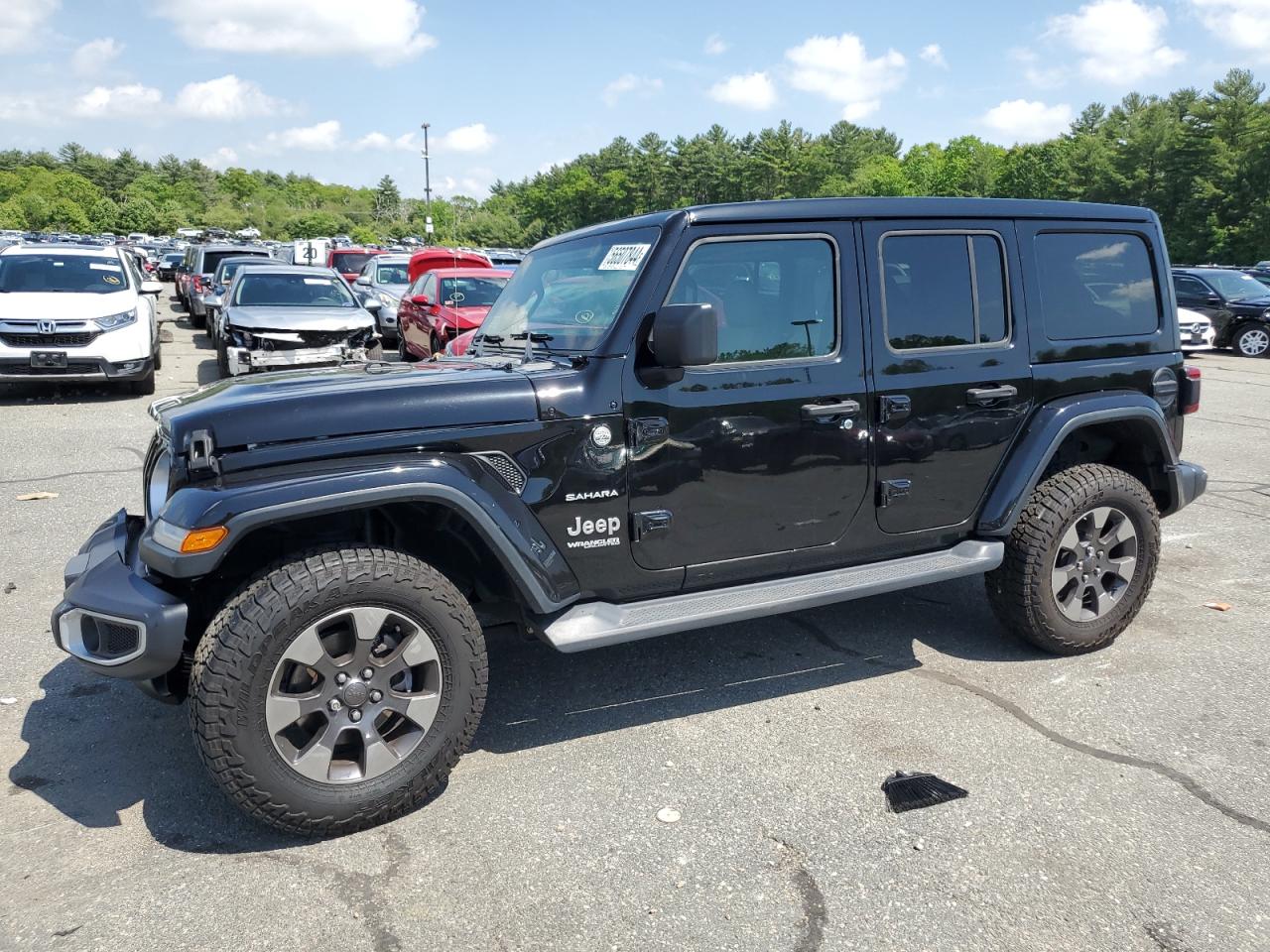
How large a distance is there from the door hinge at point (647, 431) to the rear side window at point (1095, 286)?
1.96 m

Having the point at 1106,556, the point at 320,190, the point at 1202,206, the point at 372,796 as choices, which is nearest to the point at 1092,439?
the point at 1106,556

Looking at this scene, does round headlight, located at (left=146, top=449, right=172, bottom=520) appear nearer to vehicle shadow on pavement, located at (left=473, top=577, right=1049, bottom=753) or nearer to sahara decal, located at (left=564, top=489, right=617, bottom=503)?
sahara decal, located at (left=564, top=489, right=617, bottom=503)

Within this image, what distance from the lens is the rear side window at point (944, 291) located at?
151 inches

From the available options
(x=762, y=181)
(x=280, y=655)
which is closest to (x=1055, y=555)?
(x=280, y=655)

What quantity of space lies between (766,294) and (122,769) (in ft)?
9.60

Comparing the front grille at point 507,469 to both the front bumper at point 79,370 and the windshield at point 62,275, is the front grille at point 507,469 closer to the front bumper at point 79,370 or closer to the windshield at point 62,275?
the front bumper at point 79,370

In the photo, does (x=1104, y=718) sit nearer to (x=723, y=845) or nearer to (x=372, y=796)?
(x=723, y=845)

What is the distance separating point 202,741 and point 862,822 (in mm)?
2052

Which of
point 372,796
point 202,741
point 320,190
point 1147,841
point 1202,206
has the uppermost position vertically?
point 320,190

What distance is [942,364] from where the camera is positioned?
153 inches

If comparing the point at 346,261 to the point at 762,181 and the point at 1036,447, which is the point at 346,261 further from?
the point at 762,181

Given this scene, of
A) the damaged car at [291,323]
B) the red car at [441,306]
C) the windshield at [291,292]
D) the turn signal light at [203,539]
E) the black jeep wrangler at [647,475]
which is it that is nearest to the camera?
the turn signal light at [203,539]

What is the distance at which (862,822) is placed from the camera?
303 centimetres

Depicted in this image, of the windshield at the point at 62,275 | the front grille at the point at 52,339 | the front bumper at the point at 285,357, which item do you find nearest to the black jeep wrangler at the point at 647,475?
the front bumper at the point at 285,357
